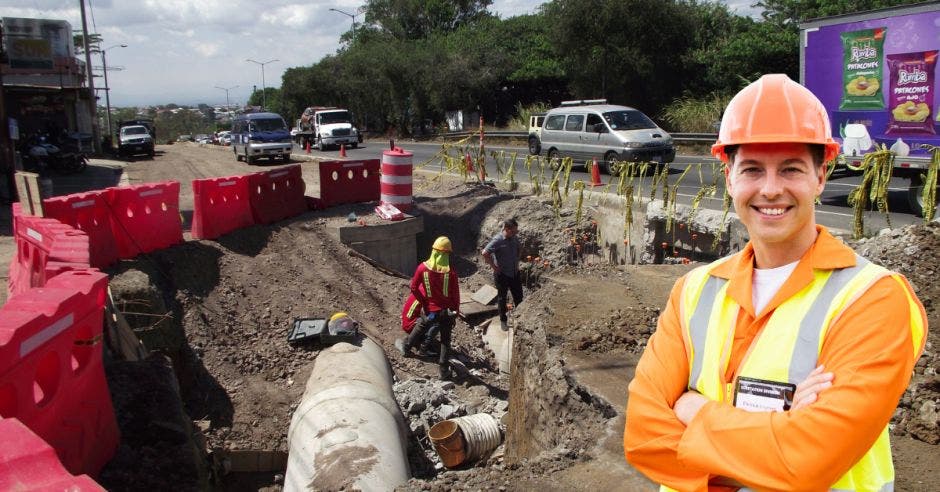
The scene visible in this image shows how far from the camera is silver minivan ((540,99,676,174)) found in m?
18.2

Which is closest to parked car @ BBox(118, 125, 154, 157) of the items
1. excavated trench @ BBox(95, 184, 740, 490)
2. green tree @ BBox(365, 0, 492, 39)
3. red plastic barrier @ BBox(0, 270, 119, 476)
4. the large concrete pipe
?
excavated trench @ BBox(95, 184, 740, 490)

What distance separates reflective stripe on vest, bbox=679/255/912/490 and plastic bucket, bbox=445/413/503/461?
5.14 metres

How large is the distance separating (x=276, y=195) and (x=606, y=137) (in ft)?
29.4

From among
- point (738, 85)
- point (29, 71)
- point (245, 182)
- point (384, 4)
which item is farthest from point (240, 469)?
point (384, 4)

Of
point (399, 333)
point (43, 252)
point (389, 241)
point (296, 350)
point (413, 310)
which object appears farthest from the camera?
point (389, 241)

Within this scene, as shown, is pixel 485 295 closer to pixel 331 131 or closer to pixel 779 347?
pixel 779 347

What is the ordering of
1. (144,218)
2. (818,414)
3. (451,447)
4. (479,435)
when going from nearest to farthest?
(818,414) → (451,447) → (479,435) → (144,218)

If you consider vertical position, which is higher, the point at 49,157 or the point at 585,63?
the point at 585,63

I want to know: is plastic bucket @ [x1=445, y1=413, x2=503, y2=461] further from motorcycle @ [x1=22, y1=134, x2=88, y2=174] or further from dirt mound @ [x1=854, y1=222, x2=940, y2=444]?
motorcycle @ [x1=22, y1=134, x2=88, y2=174]

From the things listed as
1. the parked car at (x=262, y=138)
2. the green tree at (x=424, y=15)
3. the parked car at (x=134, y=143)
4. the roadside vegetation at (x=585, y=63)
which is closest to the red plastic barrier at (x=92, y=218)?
the parked car at (x=262, y=138)

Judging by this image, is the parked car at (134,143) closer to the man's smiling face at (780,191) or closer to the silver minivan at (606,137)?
the silver minivan at (606,137)

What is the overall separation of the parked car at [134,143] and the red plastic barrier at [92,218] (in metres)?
27.8

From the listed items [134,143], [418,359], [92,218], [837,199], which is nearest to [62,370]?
[92,218]

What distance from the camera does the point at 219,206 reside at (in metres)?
11.5
